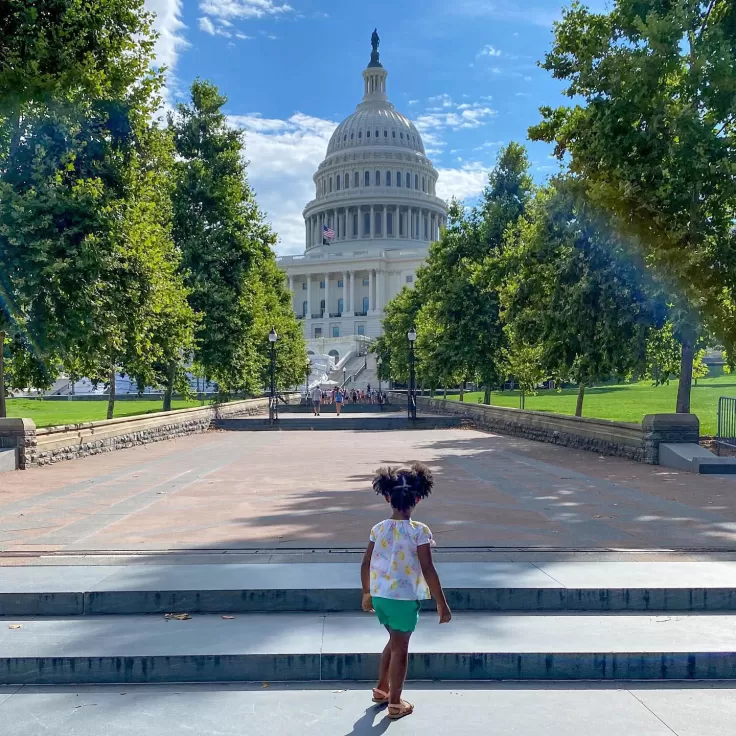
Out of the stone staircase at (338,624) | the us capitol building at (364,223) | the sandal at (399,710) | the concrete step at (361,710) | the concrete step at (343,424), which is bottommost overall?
the concrete step at (343,424)

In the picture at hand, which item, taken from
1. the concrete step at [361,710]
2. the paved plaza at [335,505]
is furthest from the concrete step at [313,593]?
the paved plaza at [335,505]

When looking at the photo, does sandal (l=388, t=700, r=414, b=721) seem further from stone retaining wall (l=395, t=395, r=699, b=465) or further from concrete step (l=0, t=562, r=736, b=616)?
stone retaining wall (l=395, t=395, r=699, b=465)

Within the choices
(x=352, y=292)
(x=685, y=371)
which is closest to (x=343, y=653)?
(x=685, y=371)

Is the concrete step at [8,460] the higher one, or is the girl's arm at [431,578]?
the girl's arm at [431,578]

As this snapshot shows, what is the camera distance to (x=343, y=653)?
5.05m

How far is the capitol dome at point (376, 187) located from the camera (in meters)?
135

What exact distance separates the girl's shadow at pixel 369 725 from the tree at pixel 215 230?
27.0 m

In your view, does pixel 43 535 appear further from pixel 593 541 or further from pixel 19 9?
pixel 19 9

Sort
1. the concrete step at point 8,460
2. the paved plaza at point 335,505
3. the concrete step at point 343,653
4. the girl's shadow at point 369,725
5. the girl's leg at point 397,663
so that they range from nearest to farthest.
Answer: the girl's shadow at point 369,725, the girl's leg at point 397,663, the concrete step at point 343,653, the paved plaza at point 335,505, the concrete step at point 8,460

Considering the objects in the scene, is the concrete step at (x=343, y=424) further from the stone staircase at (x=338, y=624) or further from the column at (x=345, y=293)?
the column at (x=345, y=293)

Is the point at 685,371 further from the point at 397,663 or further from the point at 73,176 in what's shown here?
the point at 397,663

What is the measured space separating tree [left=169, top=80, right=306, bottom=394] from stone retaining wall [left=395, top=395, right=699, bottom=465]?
11.0m

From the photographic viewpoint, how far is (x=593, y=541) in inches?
321

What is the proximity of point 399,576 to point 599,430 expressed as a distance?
51.2 feet
